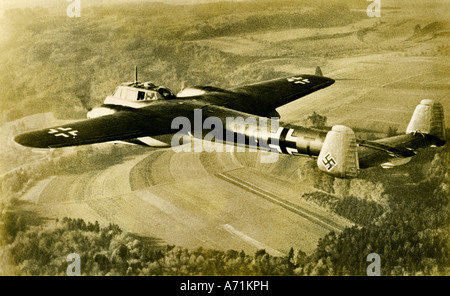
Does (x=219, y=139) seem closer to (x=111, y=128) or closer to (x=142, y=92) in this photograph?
(x=142, y=92)

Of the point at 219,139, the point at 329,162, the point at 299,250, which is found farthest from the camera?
the point at 299,250

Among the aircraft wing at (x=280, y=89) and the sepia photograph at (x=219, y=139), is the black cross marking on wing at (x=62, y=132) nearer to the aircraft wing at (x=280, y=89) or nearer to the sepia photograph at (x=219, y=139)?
the sepia photograph at (x=219, y=139)

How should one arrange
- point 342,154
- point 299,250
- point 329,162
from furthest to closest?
1. point 299,250
2. point 329,162
3. point 342,154

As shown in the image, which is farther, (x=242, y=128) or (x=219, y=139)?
(x=219, y=139)

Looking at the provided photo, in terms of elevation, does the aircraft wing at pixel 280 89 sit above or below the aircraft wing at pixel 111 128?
above

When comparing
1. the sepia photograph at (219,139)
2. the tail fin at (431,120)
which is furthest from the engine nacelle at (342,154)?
the tail fin at (431,120)

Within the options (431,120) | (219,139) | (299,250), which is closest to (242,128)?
(219,139)
